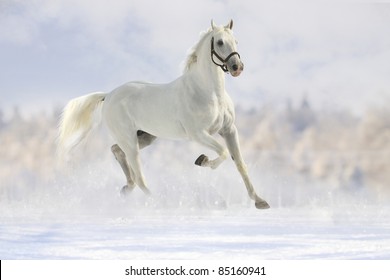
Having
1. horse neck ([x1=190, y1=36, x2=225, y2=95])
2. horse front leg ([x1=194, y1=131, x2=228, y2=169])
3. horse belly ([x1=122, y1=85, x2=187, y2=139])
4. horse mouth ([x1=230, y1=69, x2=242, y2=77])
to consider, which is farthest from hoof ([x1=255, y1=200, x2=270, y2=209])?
horse mouth ([x1=230, y1=69, x2=242, y2=77])

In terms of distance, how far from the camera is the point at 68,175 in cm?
516

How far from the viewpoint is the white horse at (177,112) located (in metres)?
4.46

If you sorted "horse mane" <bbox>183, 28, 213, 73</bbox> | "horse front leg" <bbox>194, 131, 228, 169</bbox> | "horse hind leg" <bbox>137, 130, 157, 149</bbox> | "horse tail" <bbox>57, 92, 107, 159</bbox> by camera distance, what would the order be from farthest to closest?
"horse tail" <bbox>57, 92, 107, 159</bbox> → "horse hind leg" <bbox>137, 130, 157, 149</bbox> → "horse mane" <bbox>183, 28, 213, 73</bbox> → "horse front leg" <bbox>194, 131, 228, 169</bbox>

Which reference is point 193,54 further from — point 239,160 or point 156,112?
point 239,160

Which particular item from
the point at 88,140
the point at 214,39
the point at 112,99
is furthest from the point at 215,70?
the point at 88,140

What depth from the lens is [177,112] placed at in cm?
460

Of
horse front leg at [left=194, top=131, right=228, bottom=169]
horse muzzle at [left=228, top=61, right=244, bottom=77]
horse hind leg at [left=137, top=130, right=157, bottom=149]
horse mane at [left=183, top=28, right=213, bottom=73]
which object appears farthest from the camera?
horse hind leg at [left=137, top=130, right=157, bottom=149]

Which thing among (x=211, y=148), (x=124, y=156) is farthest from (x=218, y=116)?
(x=124, y=156)

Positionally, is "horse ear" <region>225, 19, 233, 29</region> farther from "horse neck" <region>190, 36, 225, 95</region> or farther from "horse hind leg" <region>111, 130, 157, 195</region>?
"horse hind leg" <region>111, 130, 157, 195</region>

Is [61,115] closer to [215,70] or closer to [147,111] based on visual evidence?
[147,111]

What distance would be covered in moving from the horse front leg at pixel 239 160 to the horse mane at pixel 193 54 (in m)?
0.51

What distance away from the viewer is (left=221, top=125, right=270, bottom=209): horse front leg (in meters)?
4.64

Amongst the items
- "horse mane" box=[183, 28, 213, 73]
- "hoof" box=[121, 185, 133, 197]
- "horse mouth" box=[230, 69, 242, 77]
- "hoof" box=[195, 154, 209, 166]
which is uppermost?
"horse mane" box=[183, 28, 213, 73]

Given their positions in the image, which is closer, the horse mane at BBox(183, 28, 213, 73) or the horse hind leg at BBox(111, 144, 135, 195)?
the horse mane at BBox(183, 28, 213, 73)
